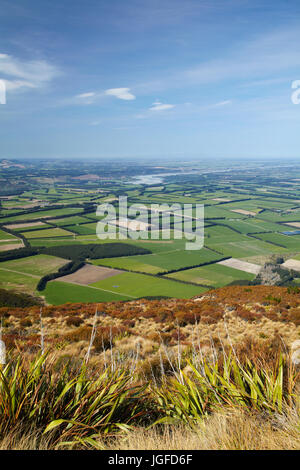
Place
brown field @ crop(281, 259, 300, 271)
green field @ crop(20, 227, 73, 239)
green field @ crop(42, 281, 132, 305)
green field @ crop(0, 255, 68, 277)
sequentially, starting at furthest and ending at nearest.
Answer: green field @ crop(20, 227, 73, 239), brown field @ crop(281, 259, 300, 271), green field @ crop(0, 255, 68, 277), green field @ crop(42, 281, 132, 305)

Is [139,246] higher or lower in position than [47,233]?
lower

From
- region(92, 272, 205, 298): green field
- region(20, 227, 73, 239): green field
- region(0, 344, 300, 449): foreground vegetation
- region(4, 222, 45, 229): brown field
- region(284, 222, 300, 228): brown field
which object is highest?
region(0, 344, 300, 449): foreground vegetation

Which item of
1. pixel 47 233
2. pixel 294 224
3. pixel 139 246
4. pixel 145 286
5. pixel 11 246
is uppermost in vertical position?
pixel 294 224

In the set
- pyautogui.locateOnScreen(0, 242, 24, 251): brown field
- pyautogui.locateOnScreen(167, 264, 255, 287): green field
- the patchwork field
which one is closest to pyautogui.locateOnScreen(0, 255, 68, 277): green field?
pyautogui.locateOnScreen(0, 242, 24, 251): brown field

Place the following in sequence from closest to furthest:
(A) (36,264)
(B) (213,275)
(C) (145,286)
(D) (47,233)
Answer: (C) (145,286) < (B) (213,275) < (A) (36,264) < (D) (47,233)

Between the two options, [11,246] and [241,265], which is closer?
[241,265]

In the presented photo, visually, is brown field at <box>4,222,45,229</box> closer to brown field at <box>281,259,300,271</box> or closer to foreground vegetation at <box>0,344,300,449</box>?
brown field at <box>281,259,300,271</box>

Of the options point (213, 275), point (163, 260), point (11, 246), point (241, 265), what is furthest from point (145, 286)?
point (11, 246)

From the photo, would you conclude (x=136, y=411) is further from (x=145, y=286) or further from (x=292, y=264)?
(x=292, y=264)

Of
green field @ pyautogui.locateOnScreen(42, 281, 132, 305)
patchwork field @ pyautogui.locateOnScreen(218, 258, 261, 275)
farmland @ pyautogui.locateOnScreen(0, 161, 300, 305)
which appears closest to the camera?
green field @ pyautogui.locateOnScreen(42, 281, 132, 305)
